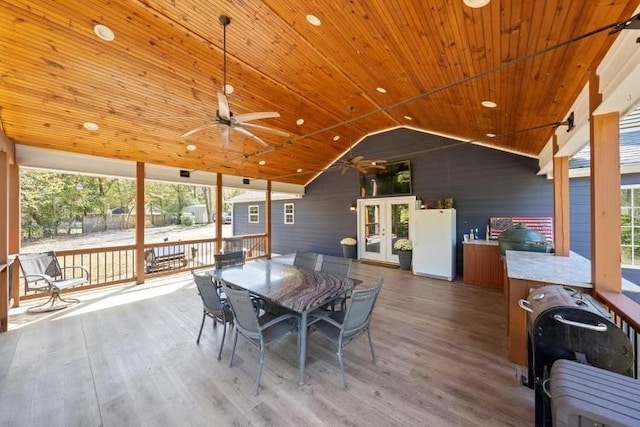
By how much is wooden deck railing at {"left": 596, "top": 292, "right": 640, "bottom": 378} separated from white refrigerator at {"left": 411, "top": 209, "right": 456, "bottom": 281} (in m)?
3.75

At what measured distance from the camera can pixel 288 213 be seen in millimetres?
10195

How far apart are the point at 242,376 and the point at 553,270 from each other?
3352 millimetres

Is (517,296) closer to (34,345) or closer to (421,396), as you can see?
(421,396)

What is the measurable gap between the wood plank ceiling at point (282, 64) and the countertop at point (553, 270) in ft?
5.45

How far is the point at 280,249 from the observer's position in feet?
34.2

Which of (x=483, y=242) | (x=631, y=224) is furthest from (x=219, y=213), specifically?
(x=631, y=224)

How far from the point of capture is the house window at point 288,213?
33.1ft

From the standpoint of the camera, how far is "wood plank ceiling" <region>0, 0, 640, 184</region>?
78.2 inches

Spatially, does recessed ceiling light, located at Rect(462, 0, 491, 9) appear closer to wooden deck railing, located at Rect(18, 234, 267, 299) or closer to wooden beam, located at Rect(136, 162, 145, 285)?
wooden beam, located at Rect(136, 162, 145, 285)

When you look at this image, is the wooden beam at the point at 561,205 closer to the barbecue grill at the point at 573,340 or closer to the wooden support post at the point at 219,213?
the barbecue grill at the point at 573,340

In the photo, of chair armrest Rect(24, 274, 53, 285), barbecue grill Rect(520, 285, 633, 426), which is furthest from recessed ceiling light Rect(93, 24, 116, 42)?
barbecue grill Rect(520, 285, 633, 426)

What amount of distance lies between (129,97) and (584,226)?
850 centimetres

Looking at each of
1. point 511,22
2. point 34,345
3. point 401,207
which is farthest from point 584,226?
point 34,345

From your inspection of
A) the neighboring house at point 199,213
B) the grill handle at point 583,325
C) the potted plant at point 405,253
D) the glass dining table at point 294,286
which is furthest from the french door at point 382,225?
the neighboring house at point 199,213
